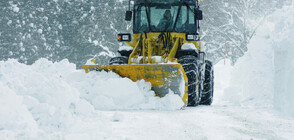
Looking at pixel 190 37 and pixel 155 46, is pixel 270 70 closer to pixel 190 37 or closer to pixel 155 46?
pixel 190 37

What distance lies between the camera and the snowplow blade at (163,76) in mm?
6867

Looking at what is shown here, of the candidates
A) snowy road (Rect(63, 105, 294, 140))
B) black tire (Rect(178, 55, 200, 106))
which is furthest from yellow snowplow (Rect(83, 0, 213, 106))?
snowy road (Rect(63, 105, 294, 140))

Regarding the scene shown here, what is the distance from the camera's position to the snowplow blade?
6.87m

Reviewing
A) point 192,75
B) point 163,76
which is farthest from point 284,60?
point 163,76

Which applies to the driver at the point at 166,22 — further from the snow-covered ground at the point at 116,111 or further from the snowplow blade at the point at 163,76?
the snow-covered ground at the point at 116,111

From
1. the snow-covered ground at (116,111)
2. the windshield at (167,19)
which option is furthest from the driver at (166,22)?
the snow-covered ground at (116,111)

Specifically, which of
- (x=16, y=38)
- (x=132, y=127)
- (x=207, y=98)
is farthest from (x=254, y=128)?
(x=16, y=38)

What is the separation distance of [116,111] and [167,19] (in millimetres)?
3966

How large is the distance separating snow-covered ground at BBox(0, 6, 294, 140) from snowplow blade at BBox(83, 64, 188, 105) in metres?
0.18

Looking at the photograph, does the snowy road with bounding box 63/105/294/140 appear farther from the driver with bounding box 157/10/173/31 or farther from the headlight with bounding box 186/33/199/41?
the driver with bounding box 157/10/173/31

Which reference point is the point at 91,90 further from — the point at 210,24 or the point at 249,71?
the point at 210,24

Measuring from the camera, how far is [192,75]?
740cm

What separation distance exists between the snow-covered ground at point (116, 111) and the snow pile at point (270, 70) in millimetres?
27

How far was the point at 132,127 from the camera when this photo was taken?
4441mm
